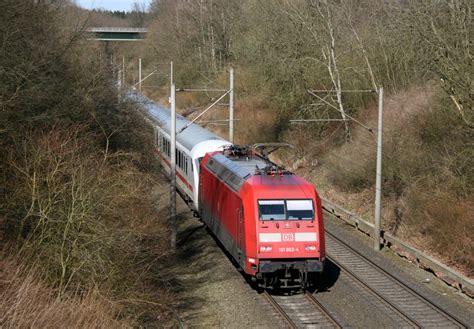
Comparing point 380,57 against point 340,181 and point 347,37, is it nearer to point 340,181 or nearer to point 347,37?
point 347,37

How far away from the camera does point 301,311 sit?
15.5m

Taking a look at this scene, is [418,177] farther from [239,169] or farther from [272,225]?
[272,225]

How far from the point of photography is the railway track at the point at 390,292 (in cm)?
1516

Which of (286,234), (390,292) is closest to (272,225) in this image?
(286,234)

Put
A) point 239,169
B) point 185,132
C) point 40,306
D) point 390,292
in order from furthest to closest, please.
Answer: point 185,132 → point 239,169 → point 390,292 → point 40,306

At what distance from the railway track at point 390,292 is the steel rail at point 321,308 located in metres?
1.52

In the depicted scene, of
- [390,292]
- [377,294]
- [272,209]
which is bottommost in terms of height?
[390,292]

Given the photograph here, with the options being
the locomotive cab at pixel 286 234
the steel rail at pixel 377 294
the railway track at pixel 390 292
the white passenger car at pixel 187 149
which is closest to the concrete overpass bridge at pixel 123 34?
the white passenger car at pixel 187 149

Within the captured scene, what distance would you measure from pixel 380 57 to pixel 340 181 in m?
6.79

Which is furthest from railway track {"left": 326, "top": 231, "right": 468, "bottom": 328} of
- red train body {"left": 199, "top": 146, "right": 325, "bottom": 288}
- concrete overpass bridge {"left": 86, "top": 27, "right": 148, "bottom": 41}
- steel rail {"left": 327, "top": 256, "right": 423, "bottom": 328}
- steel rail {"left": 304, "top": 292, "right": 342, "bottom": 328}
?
concrete overpass bridge {"left": 86, "top": 27, "right": 148, "bottom": 41}

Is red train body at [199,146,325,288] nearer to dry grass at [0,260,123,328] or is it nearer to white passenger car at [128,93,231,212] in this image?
dry grass at [0,260,123,328]

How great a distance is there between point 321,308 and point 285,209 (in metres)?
2.42

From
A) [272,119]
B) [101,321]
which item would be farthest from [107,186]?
[272,119]

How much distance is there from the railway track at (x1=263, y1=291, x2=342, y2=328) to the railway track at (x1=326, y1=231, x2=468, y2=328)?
1.63m
